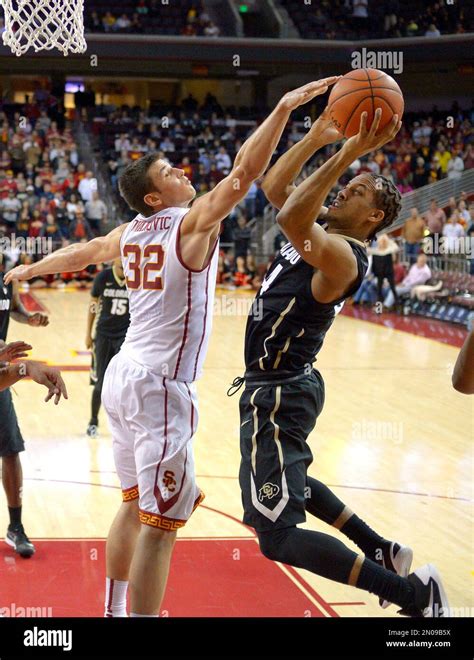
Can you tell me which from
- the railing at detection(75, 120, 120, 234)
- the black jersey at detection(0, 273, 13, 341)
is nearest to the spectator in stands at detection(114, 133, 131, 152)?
the railing at detection(75, 120, 120, 234)

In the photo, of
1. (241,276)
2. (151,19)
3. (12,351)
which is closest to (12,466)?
(12,351)

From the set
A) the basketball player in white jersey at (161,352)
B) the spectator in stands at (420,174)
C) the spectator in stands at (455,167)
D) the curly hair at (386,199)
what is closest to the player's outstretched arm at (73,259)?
the basketball player in white jersey at (161,352)

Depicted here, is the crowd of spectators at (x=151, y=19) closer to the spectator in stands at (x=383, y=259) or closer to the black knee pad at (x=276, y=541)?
the spectator in stands at (x=383, y=259)

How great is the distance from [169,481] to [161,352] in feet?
1.83

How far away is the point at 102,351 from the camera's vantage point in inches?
330

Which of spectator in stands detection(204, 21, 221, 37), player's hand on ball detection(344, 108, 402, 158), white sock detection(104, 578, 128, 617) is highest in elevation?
spectator in stands detection(204, 21, 221, 37)

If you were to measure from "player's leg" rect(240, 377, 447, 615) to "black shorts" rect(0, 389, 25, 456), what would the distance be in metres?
1.95

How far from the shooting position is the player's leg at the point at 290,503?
407 centimetres

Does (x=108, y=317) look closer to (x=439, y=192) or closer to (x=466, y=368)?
(x=466, y=368)

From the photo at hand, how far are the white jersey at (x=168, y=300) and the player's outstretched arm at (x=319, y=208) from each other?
0.41 metres

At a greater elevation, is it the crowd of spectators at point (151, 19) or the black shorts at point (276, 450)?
the crowd of spectators at point (151, 19)

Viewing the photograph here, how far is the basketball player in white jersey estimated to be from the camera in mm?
3934

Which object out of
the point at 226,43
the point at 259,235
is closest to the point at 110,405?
the point at 259,235

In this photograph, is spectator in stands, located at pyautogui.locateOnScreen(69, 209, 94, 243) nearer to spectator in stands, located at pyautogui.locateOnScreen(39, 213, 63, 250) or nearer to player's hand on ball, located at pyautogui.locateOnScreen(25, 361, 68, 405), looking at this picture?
spectator in stands, located at pyautogui.locateOnScreen(39, 213, 63, 250)
